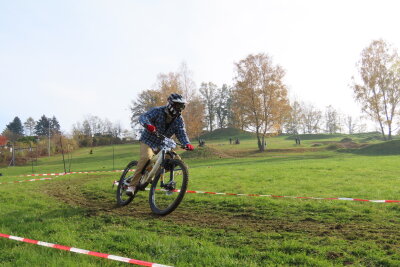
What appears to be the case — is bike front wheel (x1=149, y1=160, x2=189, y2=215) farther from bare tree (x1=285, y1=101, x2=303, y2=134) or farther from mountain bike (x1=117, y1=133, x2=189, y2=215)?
bare tree (x1=285, y1=101, x2=303, y2=134)

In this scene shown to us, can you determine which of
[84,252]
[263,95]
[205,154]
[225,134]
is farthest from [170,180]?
[225,134]

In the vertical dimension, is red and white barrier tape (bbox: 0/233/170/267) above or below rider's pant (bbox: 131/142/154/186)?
below

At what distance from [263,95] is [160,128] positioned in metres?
34.2

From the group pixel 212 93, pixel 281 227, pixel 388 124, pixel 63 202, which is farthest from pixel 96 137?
pixel 281 227

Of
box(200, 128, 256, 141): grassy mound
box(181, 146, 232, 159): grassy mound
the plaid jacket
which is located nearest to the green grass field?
the plaid jacket

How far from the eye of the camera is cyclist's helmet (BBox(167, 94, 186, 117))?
5.82 meters

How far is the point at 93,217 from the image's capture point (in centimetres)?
568

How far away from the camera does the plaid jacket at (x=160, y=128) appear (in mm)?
6246

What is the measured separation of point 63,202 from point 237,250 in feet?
18.4

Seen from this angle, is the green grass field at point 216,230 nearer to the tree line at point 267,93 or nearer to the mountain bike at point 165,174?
the mountain bike at point 165,174

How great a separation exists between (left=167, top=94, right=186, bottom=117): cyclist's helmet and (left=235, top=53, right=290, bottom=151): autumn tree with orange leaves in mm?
33482

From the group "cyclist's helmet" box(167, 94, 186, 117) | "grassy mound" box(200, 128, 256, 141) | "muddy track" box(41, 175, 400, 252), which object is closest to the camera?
"muddy track" box(41, 175, 400, 252)

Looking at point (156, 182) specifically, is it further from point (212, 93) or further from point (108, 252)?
point (212, 93)

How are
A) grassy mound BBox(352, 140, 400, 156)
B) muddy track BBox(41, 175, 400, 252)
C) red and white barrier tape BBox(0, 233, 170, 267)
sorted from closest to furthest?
red and white barrier tape BBox(0, 233, 170, 267) → muddy track BBox(41, 175, 400, 252) → grassy mound BBox(352, 140, 400, 156)
